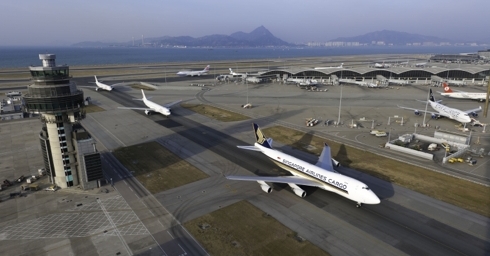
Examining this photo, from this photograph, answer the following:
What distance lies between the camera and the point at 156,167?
59.4 metres

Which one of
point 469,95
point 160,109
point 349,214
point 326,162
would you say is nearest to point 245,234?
point 349,214

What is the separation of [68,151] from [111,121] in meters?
46.7

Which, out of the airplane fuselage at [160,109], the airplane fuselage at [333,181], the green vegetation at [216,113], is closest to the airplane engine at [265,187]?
the airplane fuselage at [333,181]

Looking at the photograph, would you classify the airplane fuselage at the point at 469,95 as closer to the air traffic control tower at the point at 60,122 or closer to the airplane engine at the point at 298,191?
the airplane engine at the point at 298,191

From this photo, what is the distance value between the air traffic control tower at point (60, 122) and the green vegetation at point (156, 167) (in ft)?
28.1

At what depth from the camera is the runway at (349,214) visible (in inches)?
1420

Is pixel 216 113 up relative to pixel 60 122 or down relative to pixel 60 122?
down

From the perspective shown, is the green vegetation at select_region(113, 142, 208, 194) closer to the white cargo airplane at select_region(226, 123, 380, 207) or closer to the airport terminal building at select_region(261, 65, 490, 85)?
the white cargo airplane at select_region(226, 123, 380, 207)

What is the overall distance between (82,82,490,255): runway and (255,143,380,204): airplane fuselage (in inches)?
97.2

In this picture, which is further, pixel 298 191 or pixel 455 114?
pixel 455 114

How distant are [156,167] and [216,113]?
4768 centimetres

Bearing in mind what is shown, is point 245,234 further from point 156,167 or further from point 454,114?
point 454,114

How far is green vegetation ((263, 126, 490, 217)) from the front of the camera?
152ft

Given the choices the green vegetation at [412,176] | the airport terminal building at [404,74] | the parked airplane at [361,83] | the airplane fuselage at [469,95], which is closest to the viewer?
the green vegetation at [412,176]
